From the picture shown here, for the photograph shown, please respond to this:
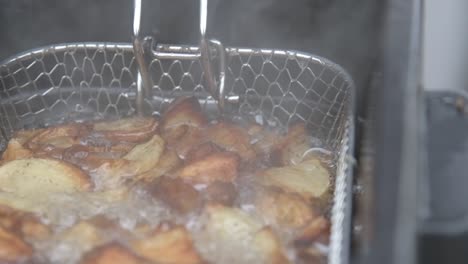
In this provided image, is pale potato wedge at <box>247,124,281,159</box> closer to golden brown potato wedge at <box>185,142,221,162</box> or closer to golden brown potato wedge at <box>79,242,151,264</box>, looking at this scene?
golden brown potato wedge at <box>185,142,221,162</box>

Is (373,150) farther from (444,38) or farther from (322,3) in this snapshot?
(444,38)

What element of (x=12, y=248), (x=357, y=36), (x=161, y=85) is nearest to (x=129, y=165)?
(x=12, y=248)

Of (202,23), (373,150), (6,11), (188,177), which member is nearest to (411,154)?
(373,150)

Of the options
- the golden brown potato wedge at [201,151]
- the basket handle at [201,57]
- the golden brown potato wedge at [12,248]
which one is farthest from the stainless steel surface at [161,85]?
the golden brown potato wedge at [12,248]

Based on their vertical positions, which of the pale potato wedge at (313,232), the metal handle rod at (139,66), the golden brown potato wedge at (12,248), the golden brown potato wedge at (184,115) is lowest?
the golden brown potato wedge at (12,248)

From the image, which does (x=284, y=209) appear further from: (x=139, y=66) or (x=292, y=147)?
(x=139, y=66)

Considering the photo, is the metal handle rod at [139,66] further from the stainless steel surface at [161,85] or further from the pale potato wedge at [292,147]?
the pale potato wedge at [292,147]
